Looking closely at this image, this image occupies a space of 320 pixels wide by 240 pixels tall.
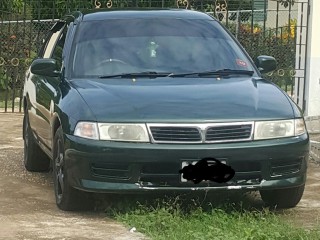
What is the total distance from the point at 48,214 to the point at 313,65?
5.99m

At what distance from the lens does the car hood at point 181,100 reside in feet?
20.9

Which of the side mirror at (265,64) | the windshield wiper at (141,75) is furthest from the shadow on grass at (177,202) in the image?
the side mirror at (265,64)

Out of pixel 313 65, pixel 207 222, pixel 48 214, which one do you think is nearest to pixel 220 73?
pixel 207 222

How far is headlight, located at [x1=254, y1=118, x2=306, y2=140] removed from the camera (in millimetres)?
6422

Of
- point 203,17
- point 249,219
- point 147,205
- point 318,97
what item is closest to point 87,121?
point 147,205

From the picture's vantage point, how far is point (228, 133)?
6.35m

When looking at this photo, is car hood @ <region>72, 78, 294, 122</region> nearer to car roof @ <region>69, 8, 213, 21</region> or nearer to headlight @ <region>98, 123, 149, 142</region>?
headlight @ <region>98, 123, 149, 142</region>

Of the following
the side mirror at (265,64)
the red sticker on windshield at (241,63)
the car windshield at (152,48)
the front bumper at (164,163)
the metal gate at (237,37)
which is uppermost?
the car windshield at (152,48)

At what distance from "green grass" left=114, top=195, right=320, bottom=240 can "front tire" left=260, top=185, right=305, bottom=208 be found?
17 cm

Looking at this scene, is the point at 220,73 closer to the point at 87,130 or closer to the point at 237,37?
the point at 87,130

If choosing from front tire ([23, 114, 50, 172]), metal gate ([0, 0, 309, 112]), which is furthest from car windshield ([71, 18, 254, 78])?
metal gate ([0, 0, 309, 112])

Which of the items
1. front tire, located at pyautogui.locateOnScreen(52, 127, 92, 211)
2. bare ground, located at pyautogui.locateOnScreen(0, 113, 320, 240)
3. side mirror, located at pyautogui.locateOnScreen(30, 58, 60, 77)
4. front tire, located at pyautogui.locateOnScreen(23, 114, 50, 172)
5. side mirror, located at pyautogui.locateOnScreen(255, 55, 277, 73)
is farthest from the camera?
front tire, located at pyautogui.locateOnScreen(23, 114, 50, 172)

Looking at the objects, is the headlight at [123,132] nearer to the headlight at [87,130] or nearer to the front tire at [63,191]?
the headlight at [87,130]

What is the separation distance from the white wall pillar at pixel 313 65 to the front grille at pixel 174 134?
5.83 metres
